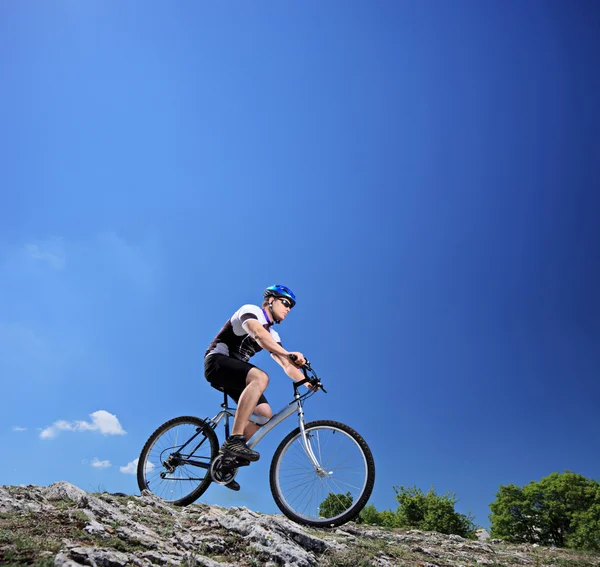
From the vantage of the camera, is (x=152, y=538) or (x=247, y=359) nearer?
(x=152, y=538)

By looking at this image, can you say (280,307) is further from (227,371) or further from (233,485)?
(233,485)

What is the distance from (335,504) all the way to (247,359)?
8.66ft

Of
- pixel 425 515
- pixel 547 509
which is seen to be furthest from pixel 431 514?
pixel 547 509

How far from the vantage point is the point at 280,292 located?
25.5 ft

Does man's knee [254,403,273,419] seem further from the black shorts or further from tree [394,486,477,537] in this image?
tree [394,486,477,537]

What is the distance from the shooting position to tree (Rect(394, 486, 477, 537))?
27281 millimetres

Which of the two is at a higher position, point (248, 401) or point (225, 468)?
point (248, 401)

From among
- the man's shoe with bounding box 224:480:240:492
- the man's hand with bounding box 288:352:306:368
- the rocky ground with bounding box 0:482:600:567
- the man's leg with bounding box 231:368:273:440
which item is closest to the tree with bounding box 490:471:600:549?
the rocky ground with bounding box 0:482:600:567

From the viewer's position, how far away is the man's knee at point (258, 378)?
7.27 metres

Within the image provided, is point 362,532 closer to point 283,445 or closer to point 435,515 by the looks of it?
point 283,445

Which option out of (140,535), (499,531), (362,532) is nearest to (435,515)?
(499,531)

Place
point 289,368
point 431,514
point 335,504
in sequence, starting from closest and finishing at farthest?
point 335,504 → point 289,368 → point 431,514

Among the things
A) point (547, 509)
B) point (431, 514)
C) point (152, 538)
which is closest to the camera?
point (152, 538)

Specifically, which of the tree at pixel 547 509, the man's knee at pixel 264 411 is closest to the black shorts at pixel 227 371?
the man's knee at pixel 264 411
